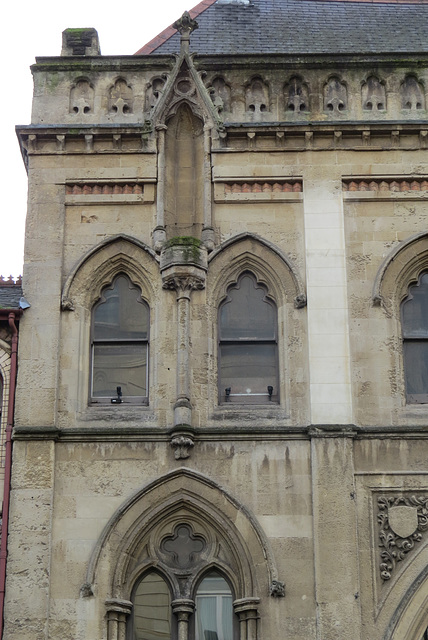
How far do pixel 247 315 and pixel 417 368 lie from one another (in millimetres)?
2776

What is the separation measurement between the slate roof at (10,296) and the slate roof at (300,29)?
18.2 feet

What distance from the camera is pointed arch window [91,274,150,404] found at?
19.5 m

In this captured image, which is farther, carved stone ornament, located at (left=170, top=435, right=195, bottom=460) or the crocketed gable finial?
the crocketed gable finial

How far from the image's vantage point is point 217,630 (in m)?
18.0

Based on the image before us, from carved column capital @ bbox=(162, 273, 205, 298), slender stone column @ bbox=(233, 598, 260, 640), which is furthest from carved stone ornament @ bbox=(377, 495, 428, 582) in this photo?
carved column capital @ bbox=(162, 273, 205, 298)

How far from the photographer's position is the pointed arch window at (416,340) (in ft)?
63.7

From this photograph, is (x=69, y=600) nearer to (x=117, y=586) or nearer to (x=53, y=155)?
(x=117, y=586)

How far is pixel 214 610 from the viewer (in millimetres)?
18141

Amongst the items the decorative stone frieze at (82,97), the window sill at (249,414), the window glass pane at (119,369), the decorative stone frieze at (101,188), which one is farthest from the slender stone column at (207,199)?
the window sill at (249,414)

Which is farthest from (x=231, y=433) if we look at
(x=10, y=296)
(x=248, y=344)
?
(x=10, y=296)

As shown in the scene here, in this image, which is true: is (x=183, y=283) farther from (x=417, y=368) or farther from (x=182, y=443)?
(x=417, y=368)

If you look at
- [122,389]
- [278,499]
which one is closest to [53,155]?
[122,389]

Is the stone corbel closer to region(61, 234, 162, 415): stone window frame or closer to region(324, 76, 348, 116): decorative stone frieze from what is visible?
region(61, 234, 162, 415): stone window frame

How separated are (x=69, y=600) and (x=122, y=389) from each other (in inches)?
133
